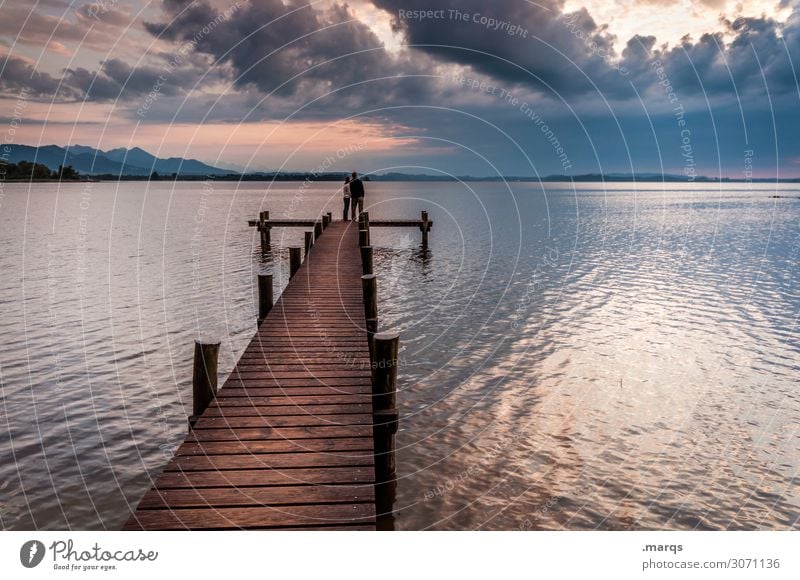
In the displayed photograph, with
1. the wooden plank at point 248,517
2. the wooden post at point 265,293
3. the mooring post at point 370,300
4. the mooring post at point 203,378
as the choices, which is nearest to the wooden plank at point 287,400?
the mooring post at point 203,378

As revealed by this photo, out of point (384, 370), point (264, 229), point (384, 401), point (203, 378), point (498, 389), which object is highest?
point (264, 229)

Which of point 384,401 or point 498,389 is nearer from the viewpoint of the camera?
point 384,401

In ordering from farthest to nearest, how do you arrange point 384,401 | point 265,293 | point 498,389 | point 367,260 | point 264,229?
point 264,229
point 367,260
point 265,293
point 498,389
point 384,401

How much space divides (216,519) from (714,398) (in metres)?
12.1

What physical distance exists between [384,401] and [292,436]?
178 cm

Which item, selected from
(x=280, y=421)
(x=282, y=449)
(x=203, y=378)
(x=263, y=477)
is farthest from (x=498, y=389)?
(x=263, y=477)

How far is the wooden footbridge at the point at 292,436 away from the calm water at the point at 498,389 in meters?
2.12

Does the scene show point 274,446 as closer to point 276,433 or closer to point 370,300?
point 276,433

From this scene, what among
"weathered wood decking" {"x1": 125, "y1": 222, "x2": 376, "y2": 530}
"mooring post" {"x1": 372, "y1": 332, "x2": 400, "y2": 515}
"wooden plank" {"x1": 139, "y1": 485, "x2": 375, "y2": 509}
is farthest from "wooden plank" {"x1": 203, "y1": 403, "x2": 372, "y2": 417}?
"wooden plank" {"x1": 139, "y1": 485, "x2": 375, "y2": 509}

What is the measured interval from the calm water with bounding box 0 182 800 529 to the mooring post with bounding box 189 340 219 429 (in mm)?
2307

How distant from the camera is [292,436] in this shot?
7.21 meters

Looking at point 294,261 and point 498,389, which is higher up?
point 294,261

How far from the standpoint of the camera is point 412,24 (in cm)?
1344

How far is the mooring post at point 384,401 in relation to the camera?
27.7 ft
